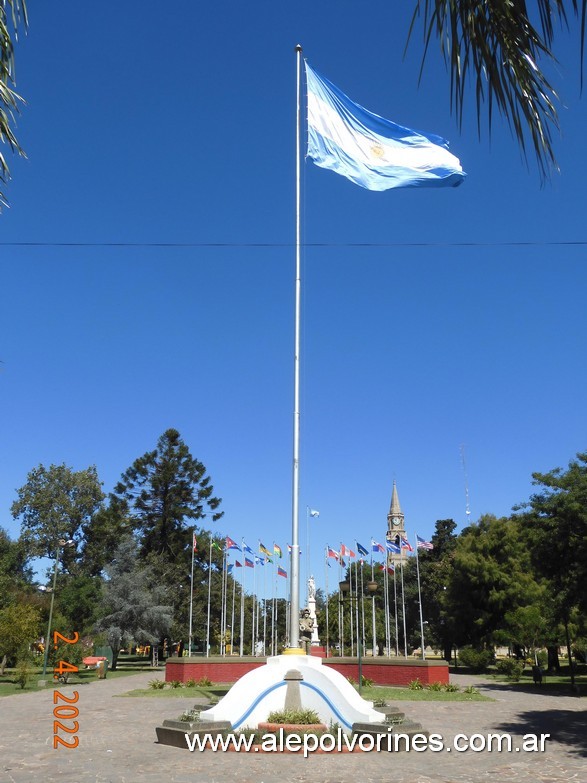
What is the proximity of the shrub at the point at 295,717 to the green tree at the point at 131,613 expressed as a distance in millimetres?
34578

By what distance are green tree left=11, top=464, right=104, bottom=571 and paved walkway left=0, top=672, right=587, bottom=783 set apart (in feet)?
151

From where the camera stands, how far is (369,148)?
15383mm

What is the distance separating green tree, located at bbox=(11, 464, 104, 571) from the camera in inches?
2414

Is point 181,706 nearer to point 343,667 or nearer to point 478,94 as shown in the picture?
point 343,667

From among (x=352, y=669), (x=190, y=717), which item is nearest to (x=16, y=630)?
(x=352, y=669)

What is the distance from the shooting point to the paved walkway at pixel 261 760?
32.7 feet

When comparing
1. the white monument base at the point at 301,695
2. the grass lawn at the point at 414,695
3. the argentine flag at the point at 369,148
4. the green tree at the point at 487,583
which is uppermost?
the argentine flag at the point at 369,148

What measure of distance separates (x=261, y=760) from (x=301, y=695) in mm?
2726

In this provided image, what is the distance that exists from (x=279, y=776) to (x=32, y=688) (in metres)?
23.3

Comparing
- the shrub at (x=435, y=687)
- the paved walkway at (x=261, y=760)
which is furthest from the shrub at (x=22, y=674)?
the shrub at (x=435, y=687)

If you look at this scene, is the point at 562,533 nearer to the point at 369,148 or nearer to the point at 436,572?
the point at 369,148

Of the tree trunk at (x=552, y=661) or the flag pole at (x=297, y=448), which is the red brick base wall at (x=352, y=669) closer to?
the flag pole at (x=297, y=448)

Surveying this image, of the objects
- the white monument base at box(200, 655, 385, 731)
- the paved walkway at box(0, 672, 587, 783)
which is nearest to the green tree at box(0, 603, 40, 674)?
the paved walkway at box(0, 672, 587, 783)

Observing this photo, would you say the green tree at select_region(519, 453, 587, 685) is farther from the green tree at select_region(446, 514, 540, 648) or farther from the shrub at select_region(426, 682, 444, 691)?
the green tree at select_region(446, 514, 540, 648)
